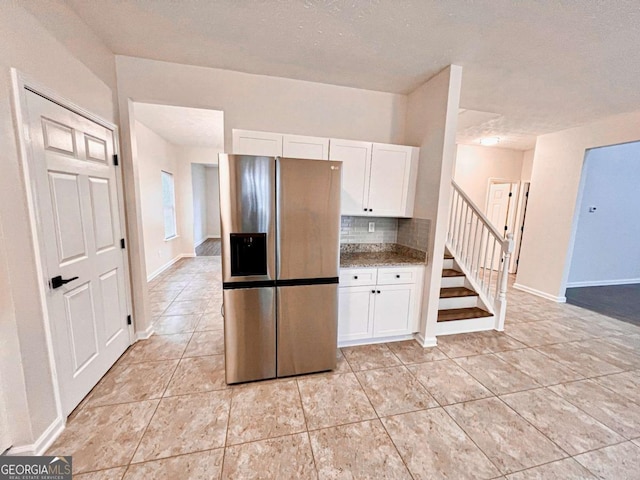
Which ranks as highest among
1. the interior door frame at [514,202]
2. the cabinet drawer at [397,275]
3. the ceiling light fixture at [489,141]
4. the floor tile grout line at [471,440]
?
the ceiling light fixture at [489,141]

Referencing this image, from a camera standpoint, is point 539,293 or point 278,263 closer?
point 278,263

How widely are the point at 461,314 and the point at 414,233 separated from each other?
3.99ft

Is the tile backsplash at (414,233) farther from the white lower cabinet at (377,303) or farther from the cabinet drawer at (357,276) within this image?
the cabinet drawer at (357,276)

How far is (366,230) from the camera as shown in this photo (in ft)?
9.97

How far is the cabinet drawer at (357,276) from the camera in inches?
94.7

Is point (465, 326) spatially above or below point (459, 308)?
below

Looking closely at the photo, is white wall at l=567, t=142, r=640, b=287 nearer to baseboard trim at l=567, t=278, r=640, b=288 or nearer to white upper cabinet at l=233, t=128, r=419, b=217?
baseboard trim at l=567, t=278, r=640, b=288

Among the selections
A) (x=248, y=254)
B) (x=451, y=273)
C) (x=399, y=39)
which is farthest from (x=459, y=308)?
(x=399, y=39)

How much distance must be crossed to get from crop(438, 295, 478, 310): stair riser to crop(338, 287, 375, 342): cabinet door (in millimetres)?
1169

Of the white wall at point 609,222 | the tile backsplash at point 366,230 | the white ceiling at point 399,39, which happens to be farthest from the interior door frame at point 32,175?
the white wall at point 609,222

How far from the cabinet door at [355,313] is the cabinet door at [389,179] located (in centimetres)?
85

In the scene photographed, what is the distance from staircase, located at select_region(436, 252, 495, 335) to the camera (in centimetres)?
296

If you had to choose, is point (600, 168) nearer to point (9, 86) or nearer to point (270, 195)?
point (270, 195)

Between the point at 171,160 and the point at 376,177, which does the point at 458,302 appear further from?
the point at 171,160
